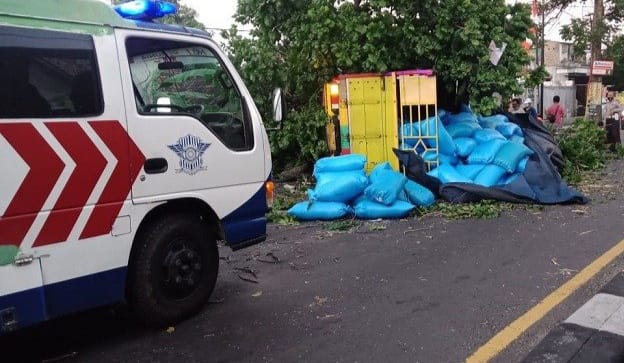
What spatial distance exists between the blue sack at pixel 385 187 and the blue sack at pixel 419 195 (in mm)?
172

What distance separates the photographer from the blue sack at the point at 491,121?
10.2 m

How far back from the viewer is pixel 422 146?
32.0 feet

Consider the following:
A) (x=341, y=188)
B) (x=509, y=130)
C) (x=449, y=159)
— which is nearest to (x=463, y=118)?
(x=509, y=130)

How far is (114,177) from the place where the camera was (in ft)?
12.7

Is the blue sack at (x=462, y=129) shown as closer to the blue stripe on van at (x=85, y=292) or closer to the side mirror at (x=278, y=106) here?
the side mirror at (x=278, y=106)

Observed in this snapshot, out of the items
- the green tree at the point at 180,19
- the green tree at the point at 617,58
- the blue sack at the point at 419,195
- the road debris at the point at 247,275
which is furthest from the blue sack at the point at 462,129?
the green tree at the point at 617,58

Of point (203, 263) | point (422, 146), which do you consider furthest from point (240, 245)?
point (422, 146)

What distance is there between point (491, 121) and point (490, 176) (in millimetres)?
1844

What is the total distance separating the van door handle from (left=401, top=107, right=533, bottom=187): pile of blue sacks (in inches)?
225

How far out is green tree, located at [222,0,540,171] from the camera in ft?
32.3

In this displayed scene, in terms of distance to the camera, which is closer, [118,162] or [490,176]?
[118,162]

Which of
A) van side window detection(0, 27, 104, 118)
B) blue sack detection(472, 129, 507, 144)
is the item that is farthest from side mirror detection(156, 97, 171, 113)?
blue sack detection(472, 129, 507, 144)

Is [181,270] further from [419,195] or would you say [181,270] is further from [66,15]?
[419,195]

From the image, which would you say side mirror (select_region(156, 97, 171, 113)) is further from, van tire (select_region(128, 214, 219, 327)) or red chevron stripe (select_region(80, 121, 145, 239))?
van tire (select_region(128, 214, 219, 327))
